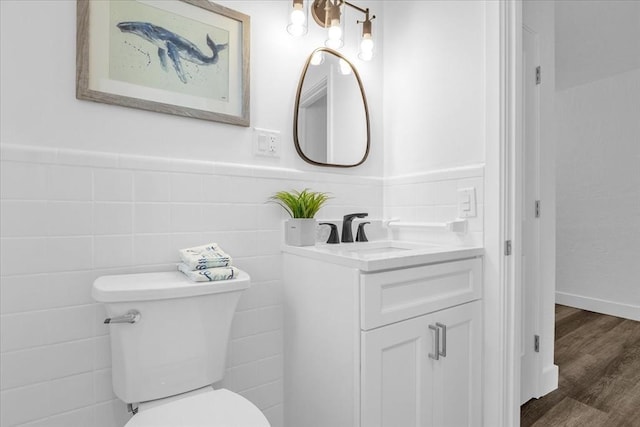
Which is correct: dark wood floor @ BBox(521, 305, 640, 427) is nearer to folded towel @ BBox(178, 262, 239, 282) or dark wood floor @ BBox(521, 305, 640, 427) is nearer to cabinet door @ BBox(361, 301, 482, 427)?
cabinet door @ BBox(361, 301, 482, 427)

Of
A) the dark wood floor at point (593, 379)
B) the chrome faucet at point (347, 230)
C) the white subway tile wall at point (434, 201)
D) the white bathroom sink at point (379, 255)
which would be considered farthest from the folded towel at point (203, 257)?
the dark wood floor at point (593, 379)

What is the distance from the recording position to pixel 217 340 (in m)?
1.10

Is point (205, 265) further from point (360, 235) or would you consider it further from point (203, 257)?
point (360, 235)

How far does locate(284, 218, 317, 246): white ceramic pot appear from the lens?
1.39 m

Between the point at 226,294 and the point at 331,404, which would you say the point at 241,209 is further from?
the point at 331,404

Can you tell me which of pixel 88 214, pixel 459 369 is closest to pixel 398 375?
pixel 459 369

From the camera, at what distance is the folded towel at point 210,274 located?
106cm

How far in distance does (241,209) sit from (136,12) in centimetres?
81

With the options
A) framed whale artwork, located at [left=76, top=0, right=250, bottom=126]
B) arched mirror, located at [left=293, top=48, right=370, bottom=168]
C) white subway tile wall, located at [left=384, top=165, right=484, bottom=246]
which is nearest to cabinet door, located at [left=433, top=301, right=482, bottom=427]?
white subway tile wall, located at [left=384, top=165, right=484, bottom=246]

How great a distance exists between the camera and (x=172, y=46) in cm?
126

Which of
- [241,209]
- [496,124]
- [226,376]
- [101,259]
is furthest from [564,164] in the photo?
[101,259]

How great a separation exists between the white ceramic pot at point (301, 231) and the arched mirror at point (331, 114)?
33 cm

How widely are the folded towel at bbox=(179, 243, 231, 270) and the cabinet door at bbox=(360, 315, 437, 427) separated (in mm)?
541

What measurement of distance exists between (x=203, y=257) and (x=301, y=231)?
1.40 feet
